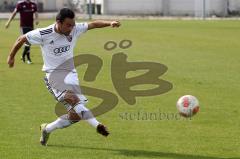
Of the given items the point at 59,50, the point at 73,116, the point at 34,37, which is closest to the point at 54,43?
the point at 59,50

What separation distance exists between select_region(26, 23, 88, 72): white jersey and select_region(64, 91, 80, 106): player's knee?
1.44ft

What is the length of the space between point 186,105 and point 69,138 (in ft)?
6.71

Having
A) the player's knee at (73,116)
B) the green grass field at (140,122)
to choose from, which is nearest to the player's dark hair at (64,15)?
the player's knee at (73,116)

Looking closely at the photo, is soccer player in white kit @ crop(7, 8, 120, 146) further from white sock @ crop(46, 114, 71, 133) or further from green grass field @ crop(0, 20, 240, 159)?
green grass field @ crop(0, 20, 240, 159)

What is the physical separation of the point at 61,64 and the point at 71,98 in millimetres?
554

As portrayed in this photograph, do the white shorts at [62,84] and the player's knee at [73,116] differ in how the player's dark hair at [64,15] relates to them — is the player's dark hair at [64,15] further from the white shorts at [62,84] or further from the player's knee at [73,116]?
the player's knee at [73,116]

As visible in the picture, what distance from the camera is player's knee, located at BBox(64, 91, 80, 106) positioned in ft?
31.5

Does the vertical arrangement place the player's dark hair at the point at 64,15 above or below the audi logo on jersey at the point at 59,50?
above

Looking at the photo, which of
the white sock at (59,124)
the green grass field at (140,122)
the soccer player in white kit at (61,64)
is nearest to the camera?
the green grass field at (140,122)

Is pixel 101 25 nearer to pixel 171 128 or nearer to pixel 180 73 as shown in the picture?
pixel 171 128

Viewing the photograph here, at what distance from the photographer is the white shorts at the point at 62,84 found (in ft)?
31.7

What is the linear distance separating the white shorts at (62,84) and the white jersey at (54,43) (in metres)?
0.12

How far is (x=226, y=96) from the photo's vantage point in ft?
47.2

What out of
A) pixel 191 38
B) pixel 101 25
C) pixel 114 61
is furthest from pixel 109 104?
pixel 191 38
